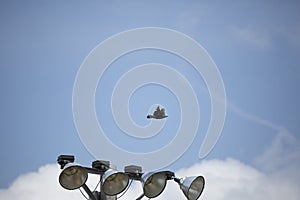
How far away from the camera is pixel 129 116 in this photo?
4672mm

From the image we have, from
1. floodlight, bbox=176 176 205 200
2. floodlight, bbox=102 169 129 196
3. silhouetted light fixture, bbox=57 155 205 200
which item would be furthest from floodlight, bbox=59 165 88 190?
floodlight, bbox=176 176 205 200

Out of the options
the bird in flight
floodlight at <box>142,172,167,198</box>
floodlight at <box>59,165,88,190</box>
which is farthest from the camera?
the bird in flight

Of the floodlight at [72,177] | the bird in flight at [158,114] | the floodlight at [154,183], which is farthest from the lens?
the bird in flight at [158,114]

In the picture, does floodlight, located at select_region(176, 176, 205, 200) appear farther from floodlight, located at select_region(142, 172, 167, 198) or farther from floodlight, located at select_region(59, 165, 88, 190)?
floodlight, located at select_region(59, 165, 88, 190)

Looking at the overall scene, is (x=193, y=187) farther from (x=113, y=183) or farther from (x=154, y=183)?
(x=113, y=183)

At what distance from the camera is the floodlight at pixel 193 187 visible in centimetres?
422

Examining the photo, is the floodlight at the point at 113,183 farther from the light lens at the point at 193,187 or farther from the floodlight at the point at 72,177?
the light lens at the point at 193,187

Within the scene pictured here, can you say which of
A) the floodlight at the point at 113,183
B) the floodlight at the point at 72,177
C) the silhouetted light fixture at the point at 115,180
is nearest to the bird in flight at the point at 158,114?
the silhouetted light fixture at the point at 115,180

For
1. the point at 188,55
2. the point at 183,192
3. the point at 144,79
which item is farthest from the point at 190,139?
the point at 188,55

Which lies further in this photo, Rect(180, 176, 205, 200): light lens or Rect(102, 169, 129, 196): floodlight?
Rect(180, 176, 205, 200): light lens

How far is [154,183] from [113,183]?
42 cm

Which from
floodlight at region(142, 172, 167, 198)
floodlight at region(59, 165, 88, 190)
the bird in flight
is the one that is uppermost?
the bird in flight

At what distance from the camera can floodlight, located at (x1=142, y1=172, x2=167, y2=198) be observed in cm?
414

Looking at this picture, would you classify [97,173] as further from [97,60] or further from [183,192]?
[97,60]
